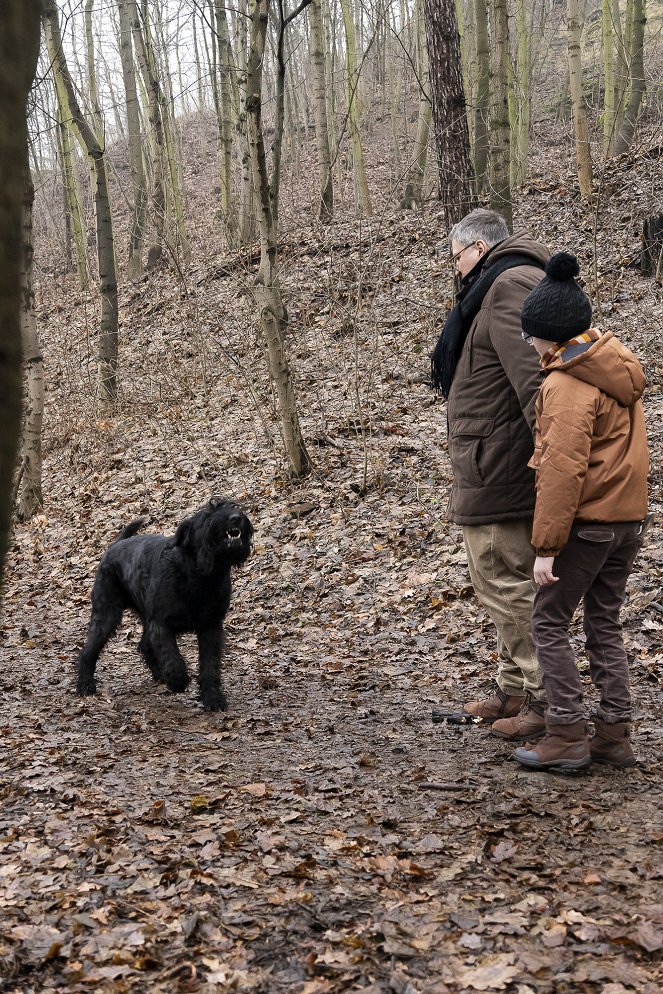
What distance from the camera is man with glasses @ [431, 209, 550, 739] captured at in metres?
4.39

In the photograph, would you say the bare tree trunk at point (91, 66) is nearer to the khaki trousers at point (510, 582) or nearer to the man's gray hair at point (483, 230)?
the man's gray hair at point (483, 230)

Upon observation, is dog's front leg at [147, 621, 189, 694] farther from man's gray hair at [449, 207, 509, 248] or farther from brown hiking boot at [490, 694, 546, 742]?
man's gray hair at [449, 207, 509, 248]

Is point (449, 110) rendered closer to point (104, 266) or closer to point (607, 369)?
point (104, 266)

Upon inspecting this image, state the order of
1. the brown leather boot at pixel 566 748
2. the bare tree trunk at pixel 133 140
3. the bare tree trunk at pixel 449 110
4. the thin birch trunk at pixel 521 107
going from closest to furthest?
the brown leather boot at pixel 566 748
the bare tree trunk at pixel 449 110
the thin birch trunk at pixel 521 107
the bare tree trunk at pixel 133 140

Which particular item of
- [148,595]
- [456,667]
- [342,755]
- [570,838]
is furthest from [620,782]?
[148,595]

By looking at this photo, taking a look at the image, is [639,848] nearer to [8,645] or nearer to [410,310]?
[8,645]

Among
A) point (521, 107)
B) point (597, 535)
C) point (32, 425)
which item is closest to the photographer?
point (597, 535)

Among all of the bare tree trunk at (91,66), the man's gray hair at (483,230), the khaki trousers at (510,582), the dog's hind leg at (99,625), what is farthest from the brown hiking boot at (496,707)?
the bare tree trunk at (91,66)

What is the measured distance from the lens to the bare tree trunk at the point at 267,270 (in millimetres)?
8463

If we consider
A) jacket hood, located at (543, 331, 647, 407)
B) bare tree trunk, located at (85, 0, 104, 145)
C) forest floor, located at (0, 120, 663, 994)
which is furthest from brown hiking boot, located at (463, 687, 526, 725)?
bare tree trunk, located at (85, 0, 104, 145)

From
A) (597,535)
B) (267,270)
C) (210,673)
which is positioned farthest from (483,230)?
(267,270)

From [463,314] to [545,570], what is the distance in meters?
1.59

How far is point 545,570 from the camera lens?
389 cm

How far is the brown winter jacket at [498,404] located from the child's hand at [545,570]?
0.60 metres
